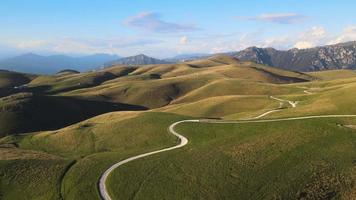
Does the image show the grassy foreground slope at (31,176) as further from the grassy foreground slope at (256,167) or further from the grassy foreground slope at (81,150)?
the grassy foreground slope at (256,167)

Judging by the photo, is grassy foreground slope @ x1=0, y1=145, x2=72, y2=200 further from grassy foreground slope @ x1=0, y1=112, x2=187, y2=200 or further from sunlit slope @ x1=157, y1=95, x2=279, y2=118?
sunlit slope @ x1=157, y1=95, x2=279, y2=118

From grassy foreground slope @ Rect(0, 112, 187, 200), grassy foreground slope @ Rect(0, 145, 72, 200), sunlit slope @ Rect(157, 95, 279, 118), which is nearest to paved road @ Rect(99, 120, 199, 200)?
grassy foreground slope @ Rect(0, 112, 187, 200)

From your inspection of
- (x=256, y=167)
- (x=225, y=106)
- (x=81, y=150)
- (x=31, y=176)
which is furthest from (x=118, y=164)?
(x=225, y=106)

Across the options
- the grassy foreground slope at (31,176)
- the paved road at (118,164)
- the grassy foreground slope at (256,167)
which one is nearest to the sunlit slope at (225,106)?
the paved road at (118,164)

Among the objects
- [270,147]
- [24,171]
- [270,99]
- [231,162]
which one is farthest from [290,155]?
[270,99]

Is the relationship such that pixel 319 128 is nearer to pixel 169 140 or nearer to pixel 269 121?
pixel 269 121

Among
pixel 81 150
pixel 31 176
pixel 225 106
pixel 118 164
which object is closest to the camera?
pixel 31 176

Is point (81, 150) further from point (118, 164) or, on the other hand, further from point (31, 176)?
point (118, 164)

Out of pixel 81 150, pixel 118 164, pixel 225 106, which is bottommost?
pixel 225 106
